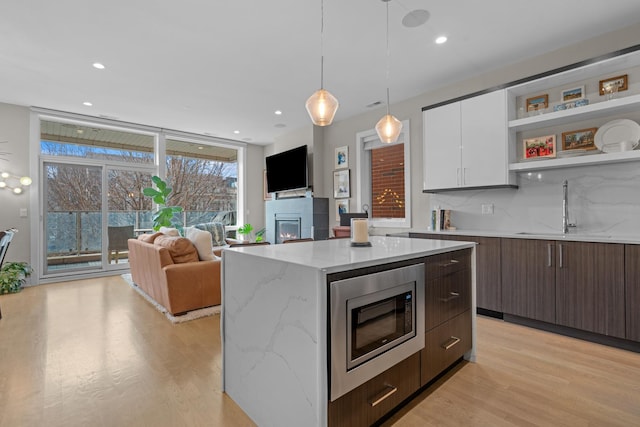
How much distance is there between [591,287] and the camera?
256cm

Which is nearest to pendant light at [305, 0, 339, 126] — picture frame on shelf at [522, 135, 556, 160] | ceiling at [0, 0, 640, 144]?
ceiling at [0, 0, 640, 144]

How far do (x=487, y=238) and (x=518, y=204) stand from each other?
25.1 inches

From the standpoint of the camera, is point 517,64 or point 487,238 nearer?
point 487,238

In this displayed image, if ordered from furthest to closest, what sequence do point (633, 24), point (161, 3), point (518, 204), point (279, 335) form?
point (518, 204)
point (633, 24)
point (161, 3)
point (279, 335)

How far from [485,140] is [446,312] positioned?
2.29 m

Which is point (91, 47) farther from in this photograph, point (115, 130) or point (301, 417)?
point (301, 417)

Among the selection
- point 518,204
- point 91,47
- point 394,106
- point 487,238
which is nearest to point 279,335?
point 487,238

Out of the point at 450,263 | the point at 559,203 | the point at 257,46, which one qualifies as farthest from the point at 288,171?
the point at 450,263

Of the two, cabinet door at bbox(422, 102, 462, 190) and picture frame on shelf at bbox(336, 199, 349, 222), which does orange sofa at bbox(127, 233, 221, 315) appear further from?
cabinet door at bbox(422, 102, 462, 190)

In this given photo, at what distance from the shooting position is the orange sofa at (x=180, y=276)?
3.25 m

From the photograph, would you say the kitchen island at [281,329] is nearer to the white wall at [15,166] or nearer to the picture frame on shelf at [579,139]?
the picture frame on shelf at [579,139]

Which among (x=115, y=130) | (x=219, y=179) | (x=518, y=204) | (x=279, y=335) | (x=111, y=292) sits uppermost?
(x=115, y=130)

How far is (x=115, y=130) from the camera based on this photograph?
5773 mm

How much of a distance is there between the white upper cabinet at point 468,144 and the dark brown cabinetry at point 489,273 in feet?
2.19
